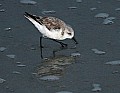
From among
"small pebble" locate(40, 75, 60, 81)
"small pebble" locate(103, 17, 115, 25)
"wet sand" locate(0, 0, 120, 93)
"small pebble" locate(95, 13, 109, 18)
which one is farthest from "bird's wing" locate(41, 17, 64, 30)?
"small pebble" locate(40, 75, 60, 81)

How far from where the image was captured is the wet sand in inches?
217

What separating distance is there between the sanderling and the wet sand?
0.46 feet

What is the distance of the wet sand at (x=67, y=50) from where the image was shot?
552 centimetres

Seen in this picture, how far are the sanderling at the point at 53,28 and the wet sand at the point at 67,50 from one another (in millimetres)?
141

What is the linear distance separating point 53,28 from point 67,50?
0.43 m

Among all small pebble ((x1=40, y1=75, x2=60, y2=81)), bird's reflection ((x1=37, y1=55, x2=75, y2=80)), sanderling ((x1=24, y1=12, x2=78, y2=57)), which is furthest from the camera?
sanderling ((x1=24, y1=12, x2=78, y2=57))

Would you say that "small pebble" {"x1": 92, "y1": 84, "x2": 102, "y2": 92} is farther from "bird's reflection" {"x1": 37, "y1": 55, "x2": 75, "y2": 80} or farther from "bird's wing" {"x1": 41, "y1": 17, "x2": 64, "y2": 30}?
"bird's wing" {"x1": 41, "y1": 17, "x2": 64, "y2": 30}

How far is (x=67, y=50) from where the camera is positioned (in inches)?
258

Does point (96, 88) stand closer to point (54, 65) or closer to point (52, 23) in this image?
point (54, 65)

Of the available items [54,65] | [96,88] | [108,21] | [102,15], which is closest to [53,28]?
[54,65]

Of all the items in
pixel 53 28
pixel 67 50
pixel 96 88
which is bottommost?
pixel 96 88

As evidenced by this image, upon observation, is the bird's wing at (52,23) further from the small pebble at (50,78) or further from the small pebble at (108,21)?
the small pebble at (50,78)

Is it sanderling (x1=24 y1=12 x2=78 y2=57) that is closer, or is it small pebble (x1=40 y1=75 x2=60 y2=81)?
small pebble (x1=40 y1=75 x2=60 y2=81)

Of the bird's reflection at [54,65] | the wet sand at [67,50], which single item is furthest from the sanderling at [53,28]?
the bird's reflection at [54,65]
